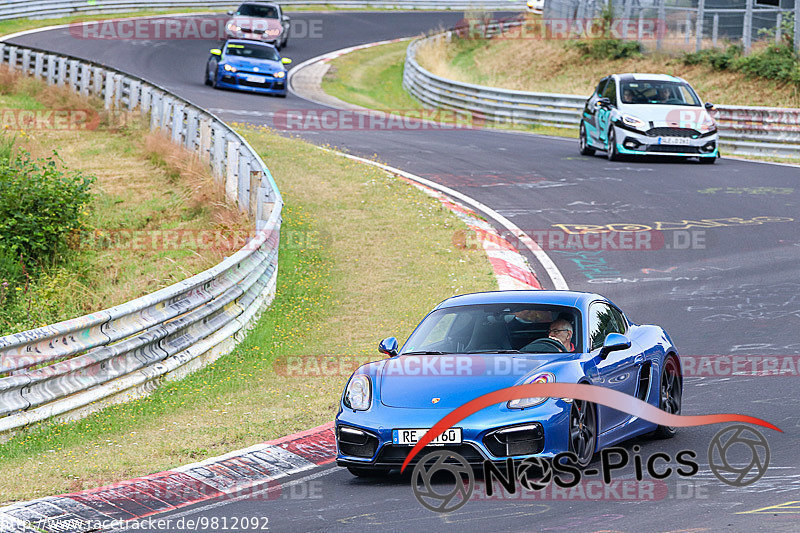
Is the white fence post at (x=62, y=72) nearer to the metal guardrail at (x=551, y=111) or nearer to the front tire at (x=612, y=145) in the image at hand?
the metal guardrail at (x=551, y=111)

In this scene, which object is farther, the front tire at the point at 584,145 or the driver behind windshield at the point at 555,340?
the front tire at the point at 584,145

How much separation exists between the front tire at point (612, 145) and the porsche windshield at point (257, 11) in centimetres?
2359

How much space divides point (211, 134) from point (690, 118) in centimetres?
986

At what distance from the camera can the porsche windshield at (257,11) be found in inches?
1786

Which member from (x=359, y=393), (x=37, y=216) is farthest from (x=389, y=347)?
(x=37, y=216)

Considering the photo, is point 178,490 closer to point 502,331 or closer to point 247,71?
point 502,331

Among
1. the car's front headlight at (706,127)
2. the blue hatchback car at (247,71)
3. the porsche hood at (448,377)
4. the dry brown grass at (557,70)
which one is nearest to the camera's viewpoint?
the porsche hood at (448,377)

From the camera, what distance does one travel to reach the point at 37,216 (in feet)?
58.3

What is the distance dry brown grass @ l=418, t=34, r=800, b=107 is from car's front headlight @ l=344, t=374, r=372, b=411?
24729mm

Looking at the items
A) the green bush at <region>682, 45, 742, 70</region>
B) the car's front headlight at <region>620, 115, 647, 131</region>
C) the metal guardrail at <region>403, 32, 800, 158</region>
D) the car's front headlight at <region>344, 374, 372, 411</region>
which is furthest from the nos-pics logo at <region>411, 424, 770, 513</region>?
the green bush at <region>682, 45, 742, 70</region>

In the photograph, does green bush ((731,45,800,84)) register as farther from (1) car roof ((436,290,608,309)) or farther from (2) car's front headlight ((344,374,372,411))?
(2) car's front headlight ((344,374,372,411))

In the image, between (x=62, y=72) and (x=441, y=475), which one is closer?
(x=441, y=475)

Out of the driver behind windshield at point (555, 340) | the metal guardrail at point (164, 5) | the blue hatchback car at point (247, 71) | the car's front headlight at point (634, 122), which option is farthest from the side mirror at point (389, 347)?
the metal guardrail at point (164, 5)

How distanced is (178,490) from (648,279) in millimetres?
9053
